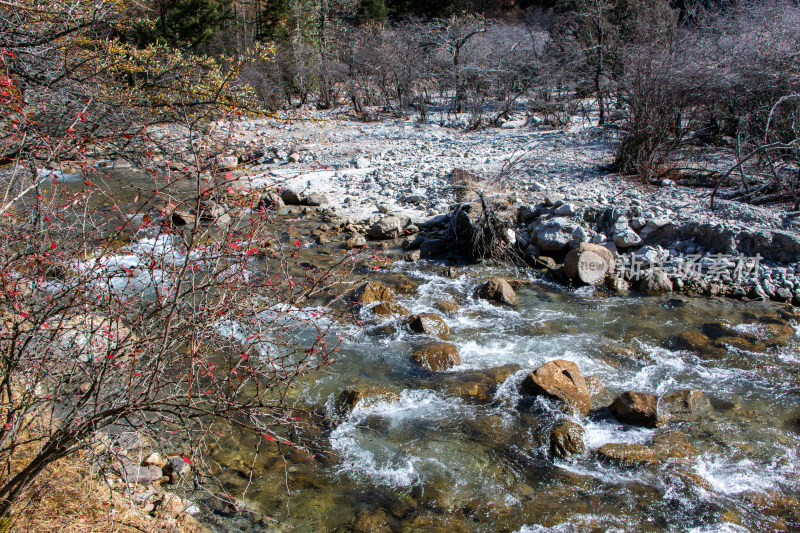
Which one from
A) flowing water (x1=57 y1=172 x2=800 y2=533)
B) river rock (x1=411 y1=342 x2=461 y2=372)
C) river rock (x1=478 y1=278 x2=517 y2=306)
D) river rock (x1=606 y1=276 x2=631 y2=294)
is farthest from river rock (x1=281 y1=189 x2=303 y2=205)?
river rock (x1=606 y1=276 x2=631 y2=294)

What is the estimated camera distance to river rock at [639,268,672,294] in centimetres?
779

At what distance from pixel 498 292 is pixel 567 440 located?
3137mm

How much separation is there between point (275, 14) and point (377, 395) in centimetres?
2603

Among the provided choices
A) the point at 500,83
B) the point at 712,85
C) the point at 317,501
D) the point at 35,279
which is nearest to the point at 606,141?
the point at 712,85

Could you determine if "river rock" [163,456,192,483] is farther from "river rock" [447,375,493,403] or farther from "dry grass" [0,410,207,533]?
"river rock" [447,375,493,403]

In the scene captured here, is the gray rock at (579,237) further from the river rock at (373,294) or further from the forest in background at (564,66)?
the river rock at (373,294)

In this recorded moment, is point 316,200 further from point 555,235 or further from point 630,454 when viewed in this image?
point 630,454

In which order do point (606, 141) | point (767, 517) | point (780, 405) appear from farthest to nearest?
point (606, 141) → point (780, 405) → point (767, 517)

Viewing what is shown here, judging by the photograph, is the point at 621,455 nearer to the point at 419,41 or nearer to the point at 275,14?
the point at 419,41

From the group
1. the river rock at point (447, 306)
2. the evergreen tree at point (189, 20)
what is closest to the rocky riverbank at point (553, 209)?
the river rock at point (447, 306)

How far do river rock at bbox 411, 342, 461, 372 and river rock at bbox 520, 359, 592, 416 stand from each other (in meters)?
0.87

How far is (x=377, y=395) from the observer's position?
5.53m

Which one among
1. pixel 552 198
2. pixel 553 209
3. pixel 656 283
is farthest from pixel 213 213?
pixel 552 198

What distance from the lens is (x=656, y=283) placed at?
780cm
